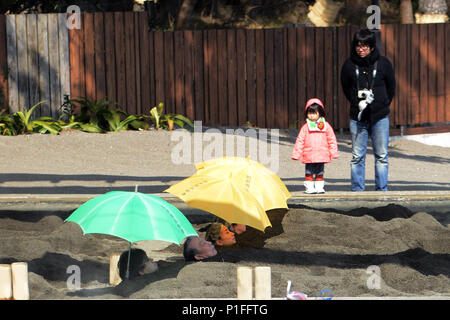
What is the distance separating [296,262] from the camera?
6062mm

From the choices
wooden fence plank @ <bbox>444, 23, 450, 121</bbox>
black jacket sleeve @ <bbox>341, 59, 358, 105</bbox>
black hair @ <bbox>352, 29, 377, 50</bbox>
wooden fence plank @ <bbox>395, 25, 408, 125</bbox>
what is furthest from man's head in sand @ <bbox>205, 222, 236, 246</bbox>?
wooden fence plank @ <bbox>444, 23, 450, 121</bbox>

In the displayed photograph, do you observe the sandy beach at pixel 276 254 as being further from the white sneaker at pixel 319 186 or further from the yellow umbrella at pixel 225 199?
the white sneaker at pixel 319 186

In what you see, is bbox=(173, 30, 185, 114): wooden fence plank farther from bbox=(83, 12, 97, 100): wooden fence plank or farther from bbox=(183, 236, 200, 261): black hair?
bbox=(183, 236, 200, 261): black hair

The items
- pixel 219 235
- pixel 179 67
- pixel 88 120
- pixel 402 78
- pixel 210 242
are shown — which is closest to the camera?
pixel 210 242

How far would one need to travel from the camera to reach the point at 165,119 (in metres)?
15.3

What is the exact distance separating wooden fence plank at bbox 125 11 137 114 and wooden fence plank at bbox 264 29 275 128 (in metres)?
2.64

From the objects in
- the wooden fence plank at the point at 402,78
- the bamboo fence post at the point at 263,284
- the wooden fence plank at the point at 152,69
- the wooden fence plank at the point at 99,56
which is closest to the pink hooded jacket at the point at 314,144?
the bamboo fence post at the point at 263,284

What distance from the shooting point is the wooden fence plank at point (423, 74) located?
56.6 feet

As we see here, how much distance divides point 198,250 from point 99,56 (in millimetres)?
10516

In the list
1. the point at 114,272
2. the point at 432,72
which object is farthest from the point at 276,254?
the point at 432,72

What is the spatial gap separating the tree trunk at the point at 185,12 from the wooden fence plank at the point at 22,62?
8576mm

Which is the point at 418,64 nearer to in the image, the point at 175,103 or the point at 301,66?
the point at 301,66

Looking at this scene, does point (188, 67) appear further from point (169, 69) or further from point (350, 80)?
point (350, 80)
